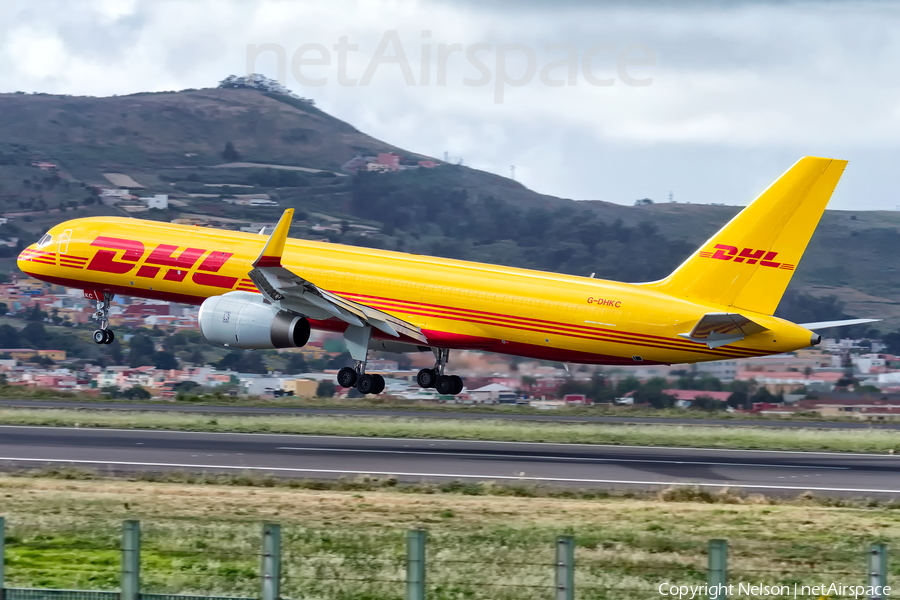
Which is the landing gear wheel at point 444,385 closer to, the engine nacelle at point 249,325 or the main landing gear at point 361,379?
the main landing gear at point 361,379

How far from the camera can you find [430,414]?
63.9 m

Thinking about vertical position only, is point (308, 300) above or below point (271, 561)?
above

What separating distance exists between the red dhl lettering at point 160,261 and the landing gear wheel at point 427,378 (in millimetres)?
8605

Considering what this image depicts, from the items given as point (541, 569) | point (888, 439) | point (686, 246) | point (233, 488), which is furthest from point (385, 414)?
point (686, 246)

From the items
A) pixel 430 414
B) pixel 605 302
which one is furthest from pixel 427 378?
pixel 430 414

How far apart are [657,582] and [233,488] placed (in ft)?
49.7

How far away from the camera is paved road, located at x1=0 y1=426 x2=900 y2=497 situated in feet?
113

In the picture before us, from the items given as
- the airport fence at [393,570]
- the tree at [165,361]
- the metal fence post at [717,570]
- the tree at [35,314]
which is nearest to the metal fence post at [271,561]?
the airport fence at [393,570]

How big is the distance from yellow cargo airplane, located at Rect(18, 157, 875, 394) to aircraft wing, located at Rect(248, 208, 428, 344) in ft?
0.19

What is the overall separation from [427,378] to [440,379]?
1.77 ft

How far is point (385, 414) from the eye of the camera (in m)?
62.2

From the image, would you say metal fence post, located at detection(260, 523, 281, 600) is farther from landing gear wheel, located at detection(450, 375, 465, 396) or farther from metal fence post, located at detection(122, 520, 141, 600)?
landing gear wheel, located at detection(450, 375, 465, 396)

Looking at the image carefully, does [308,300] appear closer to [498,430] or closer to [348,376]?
[348,376]

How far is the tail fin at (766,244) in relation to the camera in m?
41.1
